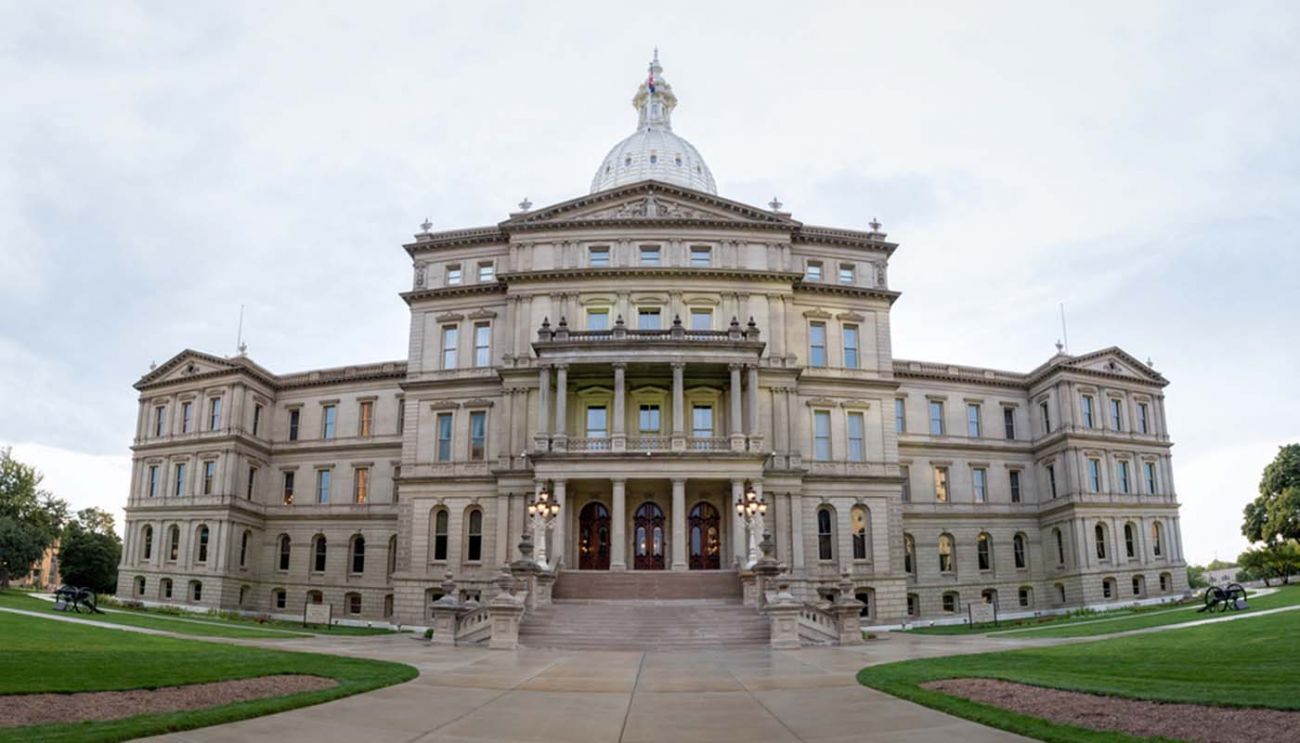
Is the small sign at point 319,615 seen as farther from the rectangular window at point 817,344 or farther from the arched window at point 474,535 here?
the rectangular window at point 817,344

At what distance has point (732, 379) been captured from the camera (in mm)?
45312

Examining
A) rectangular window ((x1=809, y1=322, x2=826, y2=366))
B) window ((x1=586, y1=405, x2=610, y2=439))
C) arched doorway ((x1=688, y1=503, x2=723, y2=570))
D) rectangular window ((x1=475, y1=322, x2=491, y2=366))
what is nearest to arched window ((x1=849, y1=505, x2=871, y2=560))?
arched doorway ((x1=688, y1=503, x2=723, y2=570))

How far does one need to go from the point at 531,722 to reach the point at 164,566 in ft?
186

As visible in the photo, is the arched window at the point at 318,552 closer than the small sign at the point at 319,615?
No

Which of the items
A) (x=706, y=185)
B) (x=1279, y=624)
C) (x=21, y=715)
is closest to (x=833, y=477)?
(x=1279, y=624)

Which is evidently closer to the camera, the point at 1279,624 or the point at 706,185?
the point at 1279,624

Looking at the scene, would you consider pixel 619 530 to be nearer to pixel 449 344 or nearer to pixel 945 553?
pixel 449 344

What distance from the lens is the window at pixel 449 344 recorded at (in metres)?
51.7

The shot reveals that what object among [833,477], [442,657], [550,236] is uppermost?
[550,236]

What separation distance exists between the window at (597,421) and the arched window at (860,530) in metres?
14.0

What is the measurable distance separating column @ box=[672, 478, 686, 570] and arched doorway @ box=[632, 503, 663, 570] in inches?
122

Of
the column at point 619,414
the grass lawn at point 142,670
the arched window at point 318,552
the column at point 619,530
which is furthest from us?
the arched window at point 318,552

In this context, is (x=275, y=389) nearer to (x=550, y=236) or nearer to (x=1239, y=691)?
(x=550, y=236)

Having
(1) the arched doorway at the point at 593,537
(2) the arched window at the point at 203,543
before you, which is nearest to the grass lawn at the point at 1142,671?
(1) the arched doorway at the point at 593,537
